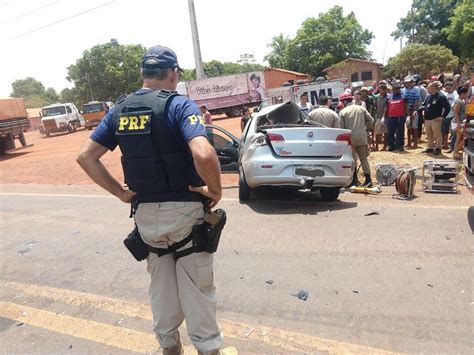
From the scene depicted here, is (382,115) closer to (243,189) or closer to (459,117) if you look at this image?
(459,117)

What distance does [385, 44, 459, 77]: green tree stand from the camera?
38000 millimetres

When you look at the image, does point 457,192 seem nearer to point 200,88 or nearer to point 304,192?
point 304,192

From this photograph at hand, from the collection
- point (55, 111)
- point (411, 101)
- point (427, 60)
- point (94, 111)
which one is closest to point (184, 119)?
point (411, 101)

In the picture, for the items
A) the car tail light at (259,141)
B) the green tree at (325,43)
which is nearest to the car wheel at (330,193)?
the car tail light at (259,141)

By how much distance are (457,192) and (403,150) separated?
374 cm

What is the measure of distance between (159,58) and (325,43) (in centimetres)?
5766

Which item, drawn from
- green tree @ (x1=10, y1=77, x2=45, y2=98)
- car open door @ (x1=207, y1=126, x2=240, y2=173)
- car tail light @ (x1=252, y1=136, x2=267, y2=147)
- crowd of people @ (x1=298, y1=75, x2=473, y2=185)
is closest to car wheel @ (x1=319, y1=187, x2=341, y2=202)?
car tail light @ (x1=252, y1=136, x2=267, y2=147)

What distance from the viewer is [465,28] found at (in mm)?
37438

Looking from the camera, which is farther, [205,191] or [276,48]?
[276,48]

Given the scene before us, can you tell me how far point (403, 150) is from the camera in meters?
10.2

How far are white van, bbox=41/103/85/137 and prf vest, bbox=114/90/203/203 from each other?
108ft

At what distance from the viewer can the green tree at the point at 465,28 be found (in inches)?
1479

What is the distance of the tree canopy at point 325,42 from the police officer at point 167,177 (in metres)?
56.3

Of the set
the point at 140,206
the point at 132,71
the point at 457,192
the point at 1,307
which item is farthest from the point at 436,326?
the point at 132,71
